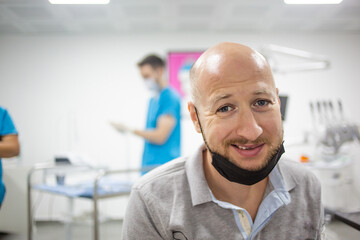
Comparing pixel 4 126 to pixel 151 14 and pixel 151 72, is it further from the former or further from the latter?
pixel 151 72

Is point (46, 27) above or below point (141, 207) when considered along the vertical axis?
above

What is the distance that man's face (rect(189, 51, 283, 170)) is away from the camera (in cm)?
61

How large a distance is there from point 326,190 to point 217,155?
Result: 878 mm

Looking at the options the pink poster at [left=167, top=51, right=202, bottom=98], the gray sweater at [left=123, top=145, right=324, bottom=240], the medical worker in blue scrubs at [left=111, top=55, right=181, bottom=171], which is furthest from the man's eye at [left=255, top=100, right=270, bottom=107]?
the pink poster at [left=167, top=51, right=202, bottom=98]

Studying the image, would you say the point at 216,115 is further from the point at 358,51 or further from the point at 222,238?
the point at 358,51

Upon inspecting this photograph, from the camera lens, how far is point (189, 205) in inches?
26.8

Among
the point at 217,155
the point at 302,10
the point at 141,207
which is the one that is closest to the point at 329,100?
the point at 302,10

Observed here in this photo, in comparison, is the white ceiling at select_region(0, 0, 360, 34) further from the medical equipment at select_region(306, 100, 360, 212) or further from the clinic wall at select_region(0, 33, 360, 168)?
the medical equipment at select_region(306, 100, 360, 212)

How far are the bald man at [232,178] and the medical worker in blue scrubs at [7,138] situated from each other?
22.8 inches

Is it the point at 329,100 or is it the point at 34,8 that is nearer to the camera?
the point at 34,8

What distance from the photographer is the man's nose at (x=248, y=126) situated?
0.58m

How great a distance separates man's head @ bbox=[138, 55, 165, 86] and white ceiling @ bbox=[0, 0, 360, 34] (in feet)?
2.18

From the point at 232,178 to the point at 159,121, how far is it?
3.69 ft

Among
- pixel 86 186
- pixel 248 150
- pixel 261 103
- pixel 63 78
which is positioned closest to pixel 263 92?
pixel 261 103
